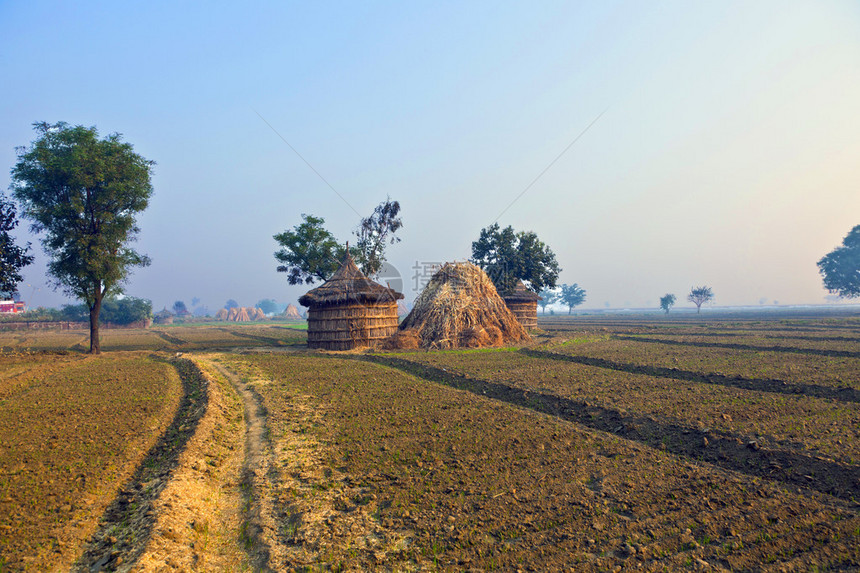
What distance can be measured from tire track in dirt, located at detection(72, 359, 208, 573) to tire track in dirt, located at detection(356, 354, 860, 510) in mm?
7177

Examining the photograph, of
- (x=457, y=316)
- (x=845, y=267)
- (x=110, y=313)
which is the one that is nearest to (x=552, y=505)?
(x=457, y=316)

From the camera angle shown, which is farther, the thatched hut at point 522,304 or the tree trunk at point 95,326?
the thatched hut at point 522,304

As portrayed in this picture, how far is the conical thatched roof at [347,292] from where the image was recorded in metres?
25.3

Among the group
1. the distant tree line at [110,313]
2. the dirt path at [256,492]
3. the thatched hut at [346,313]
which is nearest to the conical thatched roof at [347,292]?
the thatched hut at [346,313]

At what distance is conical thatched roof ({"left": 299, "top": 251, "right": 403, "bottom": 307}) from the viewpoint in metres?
25.3

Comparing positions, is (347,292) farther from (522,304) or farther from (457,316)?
(522,304)

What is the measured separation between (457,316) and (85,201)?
2044cm

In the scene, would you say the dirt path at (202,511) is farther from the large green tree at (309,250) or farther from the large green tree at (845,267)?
the large green tree at (845,267)

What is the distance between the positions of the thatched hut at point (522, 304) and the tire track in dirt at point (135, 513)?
1202 inches

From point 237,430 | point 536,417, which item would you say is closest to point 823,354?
point 536,417

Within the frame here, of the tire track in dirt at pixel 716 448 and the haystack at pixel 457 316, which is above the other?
A: the haystack at pixel 457 316

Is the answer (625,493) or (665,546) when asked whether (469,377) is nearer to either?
(625,493)

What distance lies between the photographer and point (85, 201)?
71.6ft

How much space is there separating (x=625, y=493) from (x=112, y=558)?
561 centimetres
